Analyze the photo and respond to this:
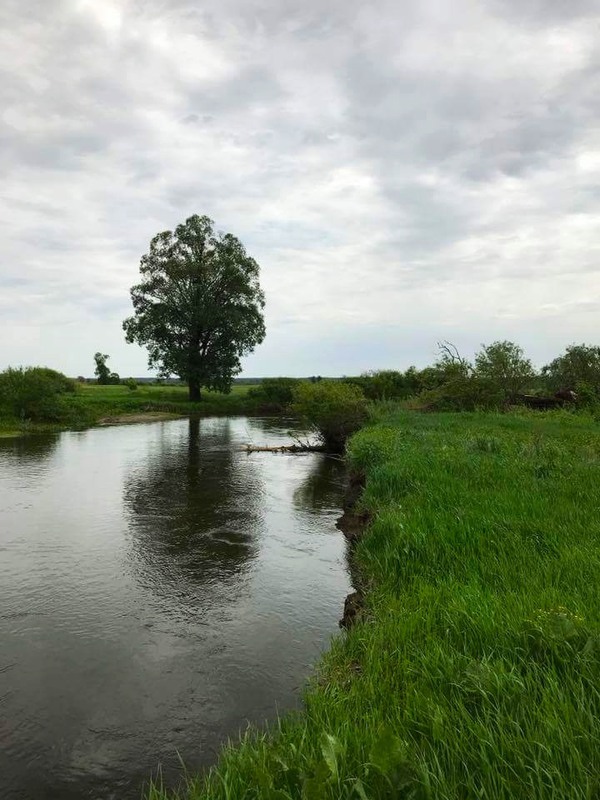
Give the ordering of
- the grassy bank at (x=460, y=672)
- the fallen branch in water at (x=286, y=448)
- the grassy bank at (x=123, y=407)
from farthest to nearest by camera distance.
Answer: the grassy bank at (x=123, y=407) < the fallen branch in water at (x=286, y=448) < the grassy bank at (x=460, y=672)

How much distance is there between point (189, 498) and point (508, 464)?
849 cm

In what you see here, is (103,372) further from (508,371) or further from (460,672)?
(460,672)

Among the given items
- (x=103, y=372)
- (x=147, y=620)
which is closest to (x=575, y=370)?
(x=147, y=620)

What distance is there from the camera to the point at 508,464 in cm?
1127

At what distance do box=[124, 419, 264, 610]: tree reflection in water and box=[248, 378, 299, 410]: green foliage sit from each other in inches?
1119

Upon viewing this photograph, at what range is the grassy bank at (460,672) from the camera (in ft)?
9.01

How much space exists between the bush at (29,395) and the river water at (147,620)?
19316mm

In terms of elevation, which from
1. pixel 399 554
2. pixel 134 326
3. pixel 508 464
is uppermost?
pixel 134 326

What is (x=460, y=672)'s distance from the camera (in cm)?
378

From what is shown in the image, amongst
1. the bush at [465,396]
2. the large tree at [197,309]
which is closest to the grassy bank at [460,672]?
the bush at [465,396]

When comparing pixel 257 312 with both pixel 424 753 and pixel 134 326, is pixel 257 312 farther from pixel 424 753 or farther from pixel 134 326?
pixel 424 753

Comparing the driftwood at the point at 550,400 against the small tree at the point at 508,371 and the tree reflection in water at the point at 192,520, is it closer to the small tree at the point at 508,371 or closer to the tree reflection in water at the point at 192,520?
the small tree at the point at 508,371

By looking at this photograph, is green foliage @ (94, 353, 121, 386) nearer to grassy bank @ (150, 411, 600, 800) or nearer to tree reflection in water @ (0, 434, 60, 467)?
tree reflection in water @ (0, 434, 60, 467)

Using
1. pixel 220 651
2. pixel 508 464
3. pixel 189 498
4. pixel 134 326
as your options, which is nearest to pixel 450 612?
pixel 220 651
